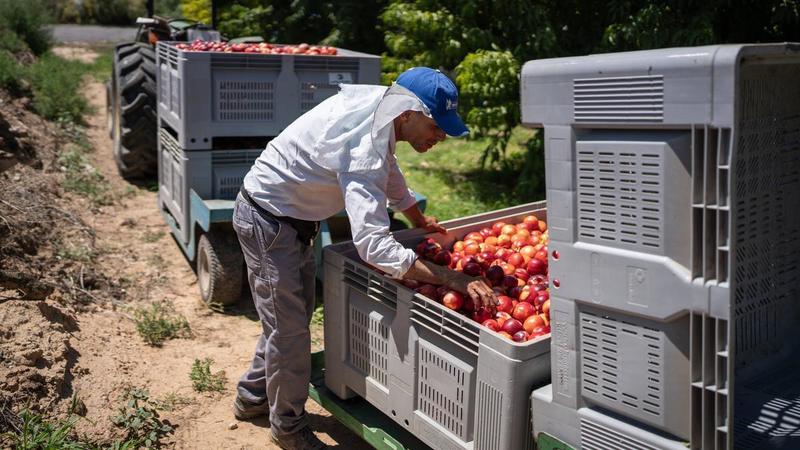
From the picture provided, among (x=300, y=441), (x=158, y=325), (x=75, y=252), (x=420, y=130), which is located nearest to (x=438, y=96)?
(x=420, y=130)

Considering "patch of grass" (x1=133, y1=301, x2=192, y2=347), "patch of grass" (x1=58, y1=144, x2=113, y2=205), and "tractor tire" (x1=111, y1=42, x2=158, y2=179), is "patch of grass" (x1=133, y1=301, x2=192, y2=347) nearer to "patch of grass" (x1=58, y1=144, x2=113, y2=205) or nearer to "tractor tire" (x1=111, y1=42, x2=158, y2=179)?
"patch of grass" (x1=58, y1=144, x2=113, y2=205)

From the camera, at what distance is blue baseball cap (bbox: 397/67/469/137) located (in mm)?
3625

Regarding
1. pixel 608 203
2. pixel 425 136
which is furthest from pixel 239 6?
pixel 608 203

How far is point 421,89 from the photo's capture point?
363 centimetres

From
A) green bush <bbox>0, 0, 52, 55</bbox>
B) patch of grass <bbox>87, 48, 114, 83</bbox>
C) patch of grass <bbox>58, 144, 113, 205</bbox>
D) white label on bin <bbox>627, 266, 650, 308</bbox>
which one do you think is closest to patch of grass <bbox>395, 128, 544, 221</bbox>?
patch of grass <bbox>58, 144, 113, 205</bbox>

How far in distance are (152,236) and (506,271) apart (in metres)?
5.03

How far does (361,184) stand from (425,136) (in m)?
0.37

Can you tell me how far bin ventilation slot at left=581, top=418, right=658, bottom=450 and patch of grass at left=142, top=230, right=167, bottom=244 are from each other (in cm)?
608

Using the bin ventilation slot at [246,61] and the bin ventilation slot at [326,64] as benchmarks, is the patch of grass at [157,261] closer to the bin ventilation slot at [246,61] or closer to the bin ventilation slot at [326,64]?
the bin ventilation slot at [246,61]

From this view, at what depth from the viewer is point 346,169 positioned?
145 inches

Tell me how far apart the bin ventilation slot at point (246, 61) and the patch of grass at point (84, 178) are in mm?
3695

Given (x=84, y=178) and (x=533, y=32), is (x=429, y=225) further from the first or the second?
(x=84, y=178)

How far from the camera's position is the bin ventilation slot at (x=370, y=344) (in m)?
3.82

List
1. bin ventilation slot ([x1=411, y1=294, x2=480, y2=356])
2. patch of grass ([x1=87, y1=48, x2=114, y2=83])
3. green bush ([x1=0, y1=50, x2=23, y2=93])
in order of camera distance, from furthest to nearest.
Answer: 1. patch of grass ([x1=87, y1=48, x2=114, y2=83])
2. green bush ([x1=0, y1=50, x2=23, y2=93])
3. bin ventilation slot ([x1=411, y1=294, x2=480, y2=356])
